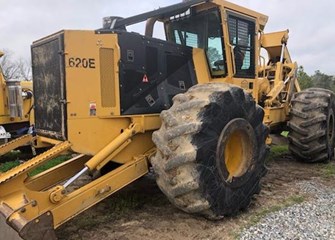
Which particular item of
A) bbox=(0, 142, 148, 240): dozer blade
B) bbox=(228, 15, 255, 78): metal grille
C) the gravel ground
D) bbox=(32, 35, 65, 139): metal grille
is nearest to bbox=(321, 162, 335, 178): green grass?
the gravel ground

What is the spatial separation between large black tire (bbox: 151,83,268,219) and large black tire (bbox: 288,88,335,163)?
2.55 m

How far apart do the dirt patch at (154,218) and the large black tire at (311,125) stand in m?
1.10

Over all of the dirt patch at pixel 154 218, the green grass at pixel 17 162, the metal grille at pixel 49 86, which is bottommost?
the green grass at pixel 17 162

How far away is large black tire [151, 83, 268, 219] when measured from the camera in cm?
393

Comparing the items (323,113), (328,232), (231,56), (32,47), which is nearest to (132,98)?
(32,47)

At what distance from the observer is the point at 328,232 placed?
4.04 metres

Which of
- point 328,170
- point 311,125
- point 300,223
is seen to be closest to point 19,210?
point 300,223

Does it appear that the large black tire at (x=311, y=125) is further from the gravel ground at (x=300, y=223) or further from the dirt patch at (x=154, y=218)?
the gravel ground at (x=300, y=223)

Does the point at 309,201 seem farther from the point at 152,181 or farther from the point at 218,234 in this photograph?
the point at 152,181

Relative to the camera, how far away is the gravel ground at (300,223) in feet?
12.9

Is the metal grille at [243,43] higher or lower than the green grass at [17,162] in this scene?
higher

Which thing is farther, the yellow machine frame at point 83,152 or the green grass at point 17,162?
the green grass at point 17,162

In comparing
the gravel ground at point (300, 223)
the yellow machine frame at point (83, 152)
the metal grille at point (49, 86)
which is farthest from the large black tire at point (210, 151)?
the metal grille at point (49, 86)

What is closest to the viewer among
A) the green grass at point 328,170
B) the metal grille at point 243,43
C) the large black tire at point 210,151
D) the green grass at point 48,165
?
the large black tire at point 210,151
